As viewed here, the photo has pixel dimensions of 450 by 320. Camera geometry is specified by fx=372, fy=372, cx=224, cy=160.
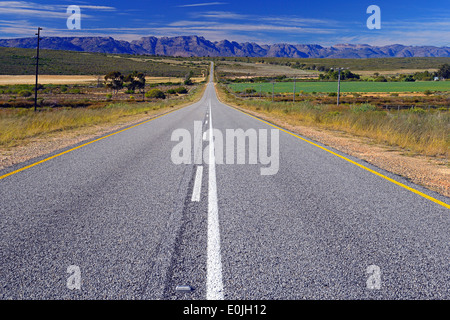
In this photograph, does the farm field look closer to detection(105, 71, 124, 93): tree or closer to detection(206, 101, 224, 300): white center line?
detection(105, 71, 124, 93): tree

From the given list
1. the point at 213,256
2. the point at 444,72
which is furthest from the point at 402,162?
the point at 444,72

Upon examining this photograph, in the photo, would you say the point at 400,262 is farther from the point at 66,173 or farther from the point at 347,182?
the point at 66,173

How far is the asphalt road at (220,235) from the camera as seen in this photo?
130 inches

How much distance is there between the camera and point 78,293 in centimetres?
316

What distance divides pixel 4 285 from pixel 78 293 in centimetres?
70

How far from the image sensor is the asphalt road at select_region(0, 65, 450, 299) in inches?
130

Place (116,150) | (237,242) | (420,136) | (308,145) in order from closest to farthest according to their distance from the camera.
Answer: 1. (237,242)
2. (116,150)
3. (308,145)
4. (420,136)

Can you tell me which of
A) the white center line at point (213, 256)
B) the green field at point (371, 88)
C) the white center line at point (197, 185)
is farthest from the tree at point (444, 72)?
the white center line at point (213, 256)

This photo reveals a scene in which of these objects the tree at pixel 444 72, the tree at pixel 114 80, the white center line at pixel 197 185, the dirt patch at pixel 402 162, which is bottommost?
the white center line at pixel 197 185

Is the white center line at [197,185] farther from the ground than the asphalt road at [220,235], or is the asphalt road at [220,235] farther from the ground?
the white center line at [197,185]

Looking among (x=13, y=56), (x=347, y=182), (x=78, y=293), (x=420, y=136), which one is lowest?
(x=78, y=293)

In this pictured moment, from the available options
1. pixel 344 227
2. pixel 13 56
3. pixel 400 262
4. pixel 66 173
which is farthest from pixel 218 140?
pixel 13 56

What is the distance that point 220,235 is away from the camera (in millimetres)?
4492

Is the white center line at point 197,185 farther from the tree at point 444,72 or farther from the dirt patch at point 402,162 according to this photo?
the tree at point 444,72
